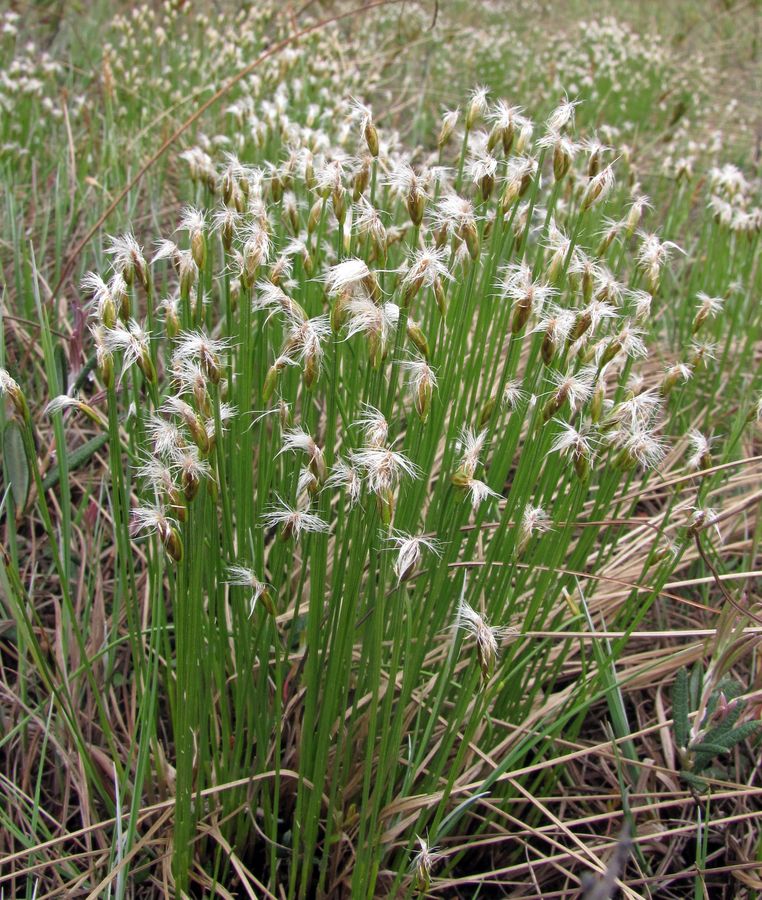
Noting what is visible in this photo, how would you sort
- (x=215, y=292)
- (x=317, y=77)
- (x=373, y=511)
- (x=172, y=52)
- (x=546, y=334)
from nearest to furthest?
1. (x=373, y=511)
2. (x=546, y=334)
3. (x=215, y=292)
4. (x=317, y=77)
5. (x=172, y=52)

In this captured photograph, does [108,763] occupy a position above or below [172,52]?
below

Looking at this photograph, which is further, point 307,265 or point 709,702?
point 709,702

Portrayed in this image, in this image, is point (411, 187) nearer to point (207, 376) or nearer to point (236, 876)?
point (207, 376)

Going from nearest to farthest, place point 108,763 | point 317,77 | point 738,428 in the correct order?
point 108,763 → point 738,428 → point 317,77

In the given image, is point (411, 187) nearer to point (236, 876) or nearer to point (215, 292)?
point (236, 876)

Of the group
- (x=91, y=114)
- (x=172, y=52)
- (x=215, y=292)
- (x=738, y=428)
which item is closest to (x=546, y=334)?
(x=738, y=428)

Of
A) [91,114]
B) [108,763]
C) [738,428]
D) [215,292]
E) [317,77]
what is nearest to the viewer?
[108,763]

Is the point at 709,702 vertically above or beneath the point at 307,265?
beneath

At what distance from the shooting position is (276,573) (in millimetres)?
1269

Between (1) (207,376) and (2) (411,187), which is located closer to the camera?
(1) (207,376)

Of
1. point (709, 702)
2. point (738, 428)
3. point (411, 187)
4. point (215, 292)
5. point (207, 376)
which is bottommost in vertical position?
point (709, 702)

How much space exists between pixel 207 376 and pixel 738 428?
1.18 m

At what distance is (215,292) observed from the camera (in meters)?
2.79

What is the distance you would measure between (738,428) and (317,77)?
3.04m
